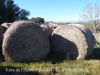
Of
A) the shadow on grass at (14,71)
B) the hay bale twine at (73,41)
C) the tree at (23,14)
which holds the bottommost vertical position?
the shadow on grass at (14,71)

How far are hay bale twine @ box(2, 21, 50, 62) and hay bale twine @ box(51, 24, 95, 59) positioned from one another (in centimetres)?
98

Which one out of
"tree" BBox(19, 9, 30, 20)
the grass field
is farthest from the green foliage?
the grass field

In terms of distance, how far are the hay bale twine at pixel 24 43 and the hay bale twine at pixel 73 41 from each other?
0.98 m

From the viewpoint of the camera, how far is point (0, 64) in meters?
7.89

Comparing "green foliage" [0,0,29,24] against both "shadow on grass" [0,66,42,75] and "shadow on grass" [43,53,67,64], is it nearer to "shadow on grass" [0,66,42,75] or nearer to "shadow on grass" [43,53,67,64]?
"shadow on grass" [43,53,67,64]

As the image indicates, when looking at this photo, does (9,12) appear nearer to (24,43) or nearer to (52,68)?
(24,43)

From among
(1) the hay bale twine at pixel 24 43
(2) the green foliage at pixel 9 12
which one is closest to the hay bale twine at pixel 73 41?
(1) the hay bale twine at pixel 24 43

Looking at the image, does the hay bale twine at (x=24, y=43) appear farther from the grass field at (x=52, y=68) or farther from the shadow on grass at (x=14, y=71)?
the shadow on grass at (x=14, y=71)

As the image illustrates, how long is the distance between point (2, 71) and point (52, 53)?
341 cm

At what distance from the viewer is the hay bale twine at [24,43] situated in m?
8.26

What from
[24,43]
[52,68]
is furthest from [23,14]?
[52,68]

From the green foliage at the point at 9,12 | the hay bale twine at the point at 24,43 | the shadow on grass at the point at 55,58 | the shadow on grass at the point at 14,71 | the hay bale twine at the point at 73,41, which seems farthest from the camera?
the green foliage at the point at 9,12

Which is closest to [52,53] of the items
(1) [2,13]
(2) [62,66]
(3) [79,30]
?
(3) [79,30]

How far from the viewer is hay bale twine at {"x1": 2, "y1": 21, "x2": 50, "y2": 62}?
325 inches
